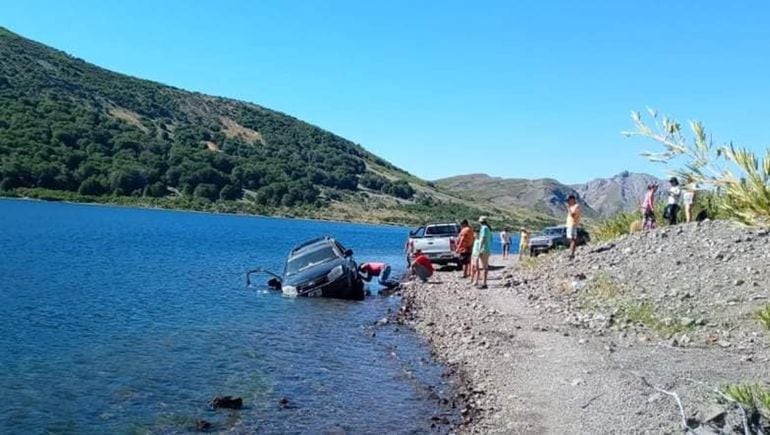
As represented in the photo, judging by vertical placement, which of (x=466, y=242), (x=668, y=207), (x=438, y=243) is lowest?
(x=438, y=243)

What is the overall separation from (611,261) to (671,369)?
1097 centimetres

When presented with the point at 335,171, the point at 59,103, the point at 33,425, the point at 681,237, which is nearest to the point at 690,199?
the point at 681,237

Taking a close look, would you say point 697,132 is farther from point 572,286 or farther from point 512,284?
point 512,284

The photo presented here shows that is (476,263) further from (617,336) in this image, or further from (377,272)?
(617,336)

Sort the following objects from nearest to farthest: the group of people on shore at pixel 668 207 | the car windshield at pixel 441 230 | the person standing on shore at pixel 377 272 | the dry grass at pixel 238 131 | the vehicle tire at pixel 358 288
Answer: the group of people on shore at pixel 668 207 < the vehicle tire at pixel 358 288 < the person standing on shore at pixel 377 272 < the car windshield at pixel 441 230 < the dry grass at pixel 238 131

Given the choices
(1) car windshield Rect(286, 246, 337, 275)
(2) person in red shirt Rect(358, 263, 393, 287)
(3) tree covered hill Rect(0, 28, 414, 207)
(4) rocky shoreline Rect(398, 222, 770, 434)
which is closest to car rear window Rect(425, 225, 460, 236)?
(2) person in red shirt Rect(358, 263, 393, 287)

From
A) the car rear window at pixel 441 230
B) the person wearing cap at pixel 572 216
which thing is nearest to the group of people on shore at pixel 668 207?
the person wearing cap at pixel 572 216

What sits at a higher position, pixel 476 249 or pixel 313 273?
pixel 476 249

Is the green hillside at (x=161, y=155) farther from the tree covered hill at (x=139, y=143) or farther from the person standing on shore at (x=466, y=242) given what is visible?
the person standing on shore at (x=466, y=242)

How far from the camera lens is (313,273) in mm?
26141

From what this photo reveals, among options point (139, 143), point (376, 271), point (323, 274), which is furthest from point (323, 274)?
point (139, 143)

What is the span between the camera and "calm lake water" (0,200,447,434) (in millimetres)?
11492

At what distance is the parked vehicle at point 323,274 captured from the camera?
25562 mm

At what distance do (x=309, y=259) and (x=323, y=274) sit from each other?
221 centimetres
